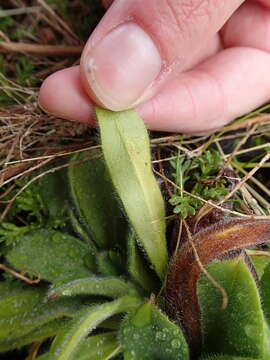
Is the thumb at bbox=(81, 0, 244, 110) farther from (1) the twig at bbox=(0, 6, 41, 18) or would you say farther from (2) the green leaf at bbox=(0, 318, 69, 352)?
(1) the twig at bbox=(0, 6, 41, 18)

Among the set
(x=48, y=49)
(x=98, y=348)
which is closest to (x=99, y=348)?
(x=98, y=348)

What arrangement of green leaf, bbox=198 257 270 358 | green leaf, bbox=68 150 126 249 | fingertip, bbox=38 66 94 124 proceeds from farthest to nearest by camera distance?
green leaf, bbox=68 150 126 249 < fingertip, bbox=38 66 94 124 < green leaf, bbox=198 257 270 358

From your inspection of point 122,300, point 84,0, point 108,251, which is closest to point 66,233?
point 108,251

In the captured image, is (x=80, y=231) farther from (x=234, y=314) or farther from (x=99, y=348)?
(x=234, y=314)

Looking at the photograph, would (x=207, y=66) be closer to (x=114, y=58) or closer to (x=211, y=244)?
(x=114, y=58)

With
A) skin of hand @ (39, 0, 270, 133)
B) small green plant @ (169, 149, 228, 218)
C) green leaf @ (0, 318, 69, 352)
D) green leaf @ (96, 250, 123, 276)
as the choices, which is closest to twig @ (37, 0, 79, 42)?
skin of hand @ (39, 0, 270, 133)

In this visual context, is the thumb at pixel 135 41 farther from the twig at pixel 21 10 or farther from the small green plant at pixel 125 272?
the twig at pixel 21 10

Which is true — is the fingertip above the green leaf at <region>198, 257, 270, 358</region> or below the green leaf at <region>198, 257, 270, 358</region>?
above
